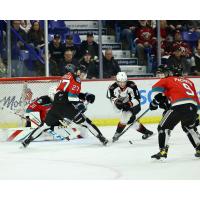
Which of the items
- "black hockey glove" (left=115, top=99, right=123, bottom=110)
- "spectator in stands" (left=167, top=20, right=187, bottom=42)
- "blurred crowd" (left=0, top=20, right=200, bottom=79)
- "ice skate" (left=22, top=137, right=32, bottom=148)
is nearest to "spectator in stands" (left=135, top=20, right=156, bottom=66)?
"blurred crowd" (left=0, top=20, right=200, bottom=79)

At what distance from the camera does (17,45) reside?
932 centimetres

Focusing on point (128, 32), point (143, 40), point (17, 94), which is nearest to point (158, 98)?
point (17, 94)

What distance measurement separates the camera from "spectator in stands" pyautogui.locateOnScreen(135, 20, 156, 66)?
10.3m

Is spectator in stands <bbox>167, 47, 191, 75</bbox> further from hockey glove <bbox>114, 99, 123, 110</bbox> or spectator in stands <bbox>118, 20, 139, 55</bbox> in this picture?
hockey glove <bbox>114, 99, 123, 110</bbox>

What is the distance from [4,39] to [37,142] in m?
2.16

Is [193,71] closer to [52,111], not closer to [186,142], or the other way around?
[186,142]

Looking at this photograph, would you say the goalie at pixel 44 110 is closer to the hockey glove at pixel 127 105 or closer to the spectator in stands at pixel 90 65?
the hockey glove at pixel 127 105

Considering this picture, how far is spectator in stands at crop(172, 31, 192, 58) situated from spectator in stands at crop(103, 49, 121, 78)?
3.74ft

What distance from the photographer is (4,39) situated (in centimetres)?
920

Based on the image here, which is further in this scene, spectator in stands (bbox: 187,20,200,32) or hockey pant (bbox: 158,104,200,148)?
spectator in stands (bbox: 187,20,200,32)

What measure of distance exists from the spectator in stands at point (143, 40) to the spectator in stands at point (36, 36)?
173cm

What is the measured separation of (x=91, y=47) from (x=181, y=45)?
1.59 m

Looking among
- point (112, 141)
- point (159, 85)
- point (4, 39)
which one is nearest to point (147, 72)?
point (4, 39)

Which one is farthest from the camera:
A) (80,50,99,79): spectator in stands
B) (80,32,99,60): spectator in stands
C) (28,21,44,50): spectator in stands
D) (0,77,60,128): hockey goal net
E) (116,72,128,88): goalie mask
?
(80,32,99,60): spectator in stands
